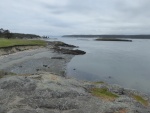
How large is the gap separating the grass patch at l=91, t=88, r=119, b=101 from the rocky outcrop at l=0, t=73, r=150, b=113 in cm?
93

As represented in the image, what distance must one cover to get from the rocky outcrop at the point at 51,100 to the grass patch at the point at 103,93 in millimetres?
934

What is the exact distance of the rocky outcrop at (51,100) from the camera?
2178 cm

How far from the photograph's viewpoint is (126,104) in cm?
2398

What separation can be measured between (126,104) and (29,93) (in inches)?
401

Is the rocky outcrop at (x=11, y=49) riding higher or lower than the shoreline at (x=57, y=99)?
lower

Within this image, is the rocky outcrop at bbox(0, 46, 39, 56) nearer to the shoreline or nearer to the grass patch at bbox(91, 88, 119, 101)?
the shoreline

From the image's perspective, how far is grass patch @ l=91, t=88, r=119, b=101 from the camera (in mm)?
27206

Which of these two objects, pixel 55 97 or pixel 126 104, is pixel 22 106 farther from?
pixel 126 104

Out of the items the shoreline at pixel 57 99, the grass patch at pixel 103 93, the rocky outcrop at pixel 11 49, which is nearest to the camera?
the shoreline at pixel 57 99

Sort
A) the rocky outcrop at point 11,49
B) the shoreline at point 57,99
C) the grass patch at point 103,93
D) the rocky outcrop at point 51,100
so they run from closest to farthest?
Result: the rocky outcrop at point 51,100 → the shoreline at point 57,99 → the grass patch at point 103,93 → the rocky outcrop at point 11,49

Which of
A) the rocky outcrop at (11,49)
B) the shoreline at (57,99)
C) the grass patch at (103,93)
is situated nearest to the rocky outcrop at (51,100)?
Answer: the shoreline at (57,99)

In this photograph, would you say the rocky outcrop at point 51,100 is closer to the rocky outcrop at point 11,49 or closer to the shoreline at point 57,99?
the shoreline at point 57,99

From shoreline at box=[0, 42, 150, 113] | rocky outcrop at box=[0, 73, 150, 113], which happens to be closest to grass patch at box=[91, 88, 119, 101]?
shoreline at box=[0, 42, 150, 113]

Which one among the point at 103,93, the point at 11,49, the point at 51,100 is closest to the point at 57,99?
the point at 51,100
